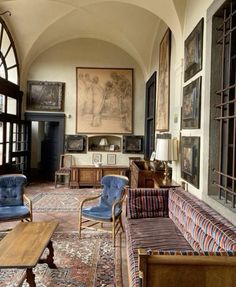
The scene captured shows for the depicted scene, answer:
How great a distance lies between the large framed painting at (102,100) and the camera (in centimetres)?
844

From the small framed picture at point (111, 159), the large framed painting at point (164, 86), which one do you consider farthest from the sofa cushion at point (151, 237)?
the small framed picture at point (111, 159)

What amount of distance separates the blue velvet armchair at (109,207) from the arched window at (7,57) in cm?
442

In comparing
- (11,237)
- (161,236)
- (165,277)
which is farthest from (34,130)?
(165,277)

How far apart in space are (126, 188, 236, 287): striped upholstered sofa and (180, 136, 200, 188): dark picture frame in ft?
1.00

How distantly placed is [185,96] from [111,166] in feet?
15.0

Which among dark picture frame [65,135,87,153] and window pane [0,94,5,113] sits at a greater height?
window pane [0,94,5,113]

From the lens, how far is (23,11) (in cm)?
609

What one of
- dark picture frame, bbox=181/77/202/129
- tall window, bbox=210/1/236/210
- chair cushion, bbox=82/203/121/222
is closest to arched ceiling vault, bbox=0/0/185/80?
dark picture frame, bbox=181/77/202/129

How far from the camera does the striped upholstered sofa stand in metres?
1.46

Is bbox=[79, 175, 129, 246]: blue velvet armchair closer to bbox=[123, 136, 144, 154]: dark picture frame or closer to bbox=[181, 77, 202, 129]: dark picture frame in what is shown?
bbox=[181, 77, 202, 129]: dark picture frame

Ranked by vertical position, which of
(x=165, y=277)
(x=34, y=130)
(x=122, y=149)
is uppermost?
(x=34, y=130)

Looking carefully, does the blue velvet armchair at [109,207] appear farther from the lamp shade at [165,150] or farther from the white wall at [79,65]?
the white wall at [79,65]

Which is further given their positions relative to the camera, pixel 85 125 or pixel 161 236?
pixel 85 125

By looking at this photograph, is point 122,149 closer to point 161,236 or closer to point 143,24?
point 143,24
